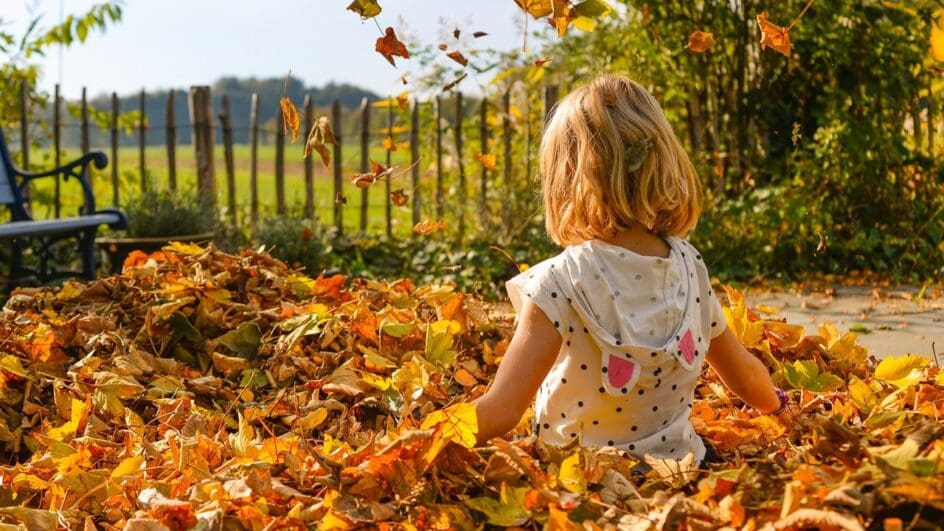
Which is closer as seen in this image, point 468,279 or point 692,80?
point 468,279

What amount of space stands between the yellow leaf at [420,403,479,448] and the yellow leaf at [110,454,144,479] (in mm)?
792

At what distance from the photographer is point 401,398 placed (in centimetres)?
255

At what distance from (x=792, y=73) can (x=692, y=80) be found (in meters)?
0.72

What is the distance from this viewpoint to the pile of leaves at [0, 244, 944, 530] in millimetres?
1526

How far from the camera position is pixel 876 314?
17.0 feet

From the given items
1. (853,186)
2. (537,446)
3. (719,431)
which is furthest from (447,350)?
(853,186)

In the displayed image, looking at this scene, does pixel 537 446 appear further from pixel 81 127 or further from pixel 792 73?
pixel 81 127

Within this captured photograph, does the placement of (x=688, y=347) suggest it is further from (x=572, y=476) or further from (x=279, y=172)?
(x=279, y=172)

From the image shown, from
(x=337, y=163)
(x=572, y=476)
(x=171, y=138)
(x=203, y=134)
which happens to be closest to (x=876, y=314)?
(x=572, y=476)

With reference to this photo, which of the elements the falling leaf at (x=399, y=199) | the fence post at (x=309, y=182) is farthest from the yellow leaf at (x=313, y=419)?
the fence post at (x=309, y=182)

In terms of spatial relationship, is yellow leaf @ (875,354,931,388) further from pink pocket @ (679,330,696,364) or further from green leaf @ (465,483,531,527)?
green leaf @ (465,483,531,527)

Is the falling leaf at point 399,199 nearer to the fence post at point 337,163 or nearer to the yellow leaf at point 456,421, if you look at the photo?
the yellow leaf at point 456,421

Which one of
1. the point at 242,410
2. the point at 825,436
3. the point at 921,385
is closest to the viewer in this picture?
the point at 825,436

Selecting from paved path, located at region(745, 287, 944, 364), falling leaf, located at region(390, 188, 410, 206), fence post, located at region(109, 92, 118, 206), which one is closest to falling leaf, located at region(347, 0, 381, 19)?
falling leaf, located at region(390, 188, 410, 206)
